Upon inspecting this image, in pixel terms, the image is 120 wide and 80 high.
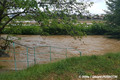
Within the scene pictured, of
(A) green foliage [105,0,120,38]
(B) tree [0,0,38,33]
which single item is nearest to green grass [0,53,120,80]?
(B) tree [0,0,38,33]

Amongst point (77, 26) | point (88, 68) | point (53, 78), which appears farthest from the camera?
point (77, 26)

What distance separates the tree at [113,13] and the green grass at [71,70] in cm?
1389

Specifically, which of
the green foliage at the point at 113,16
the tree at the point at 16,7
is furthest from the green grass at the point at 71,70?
the green foliage at the point at 113,16

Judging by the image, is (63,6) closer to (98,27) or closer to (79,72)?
(79,72)

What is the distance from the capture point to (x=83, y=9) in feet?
24.3

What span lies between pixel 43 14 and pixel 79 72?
2.78 m

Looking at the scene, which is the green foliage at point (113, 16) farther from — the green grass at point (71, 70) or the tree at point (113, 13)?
the green grass at point (71, 70)

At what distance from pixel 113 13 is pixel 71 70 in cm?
1647

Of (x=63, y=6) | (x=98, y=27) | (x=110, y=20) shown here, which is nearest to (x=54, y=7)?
(x=63, y=6)

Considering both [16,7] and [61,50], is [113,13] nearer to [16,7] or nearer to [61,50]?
[61,50]

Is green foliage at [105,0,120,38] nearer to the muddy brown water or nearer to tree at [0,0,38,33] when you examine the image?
the muddy brown water

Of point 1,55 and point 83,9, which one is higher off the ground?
point 83,9

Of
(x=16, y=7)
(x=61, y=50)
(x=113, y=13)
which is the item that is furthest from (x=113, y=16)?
(x=16, y=7)

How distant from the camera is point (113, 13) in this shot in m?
19.6
